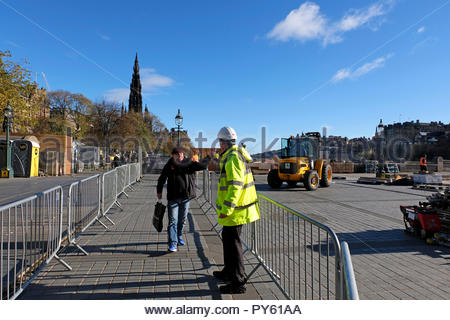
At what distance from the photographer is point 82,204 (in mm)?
5852

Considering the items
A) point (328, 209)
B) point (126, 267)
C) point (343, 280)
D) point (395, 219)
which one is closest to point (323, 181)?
point (328, 209)

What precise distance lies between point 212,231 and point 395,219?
4.96 meters

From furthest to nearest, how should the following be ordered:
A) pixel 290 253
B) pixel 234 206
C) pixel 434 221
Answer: pixel 434 221 < pixel 290 253 < pixel 234 206

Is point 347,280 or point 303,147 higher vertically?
point 303,147

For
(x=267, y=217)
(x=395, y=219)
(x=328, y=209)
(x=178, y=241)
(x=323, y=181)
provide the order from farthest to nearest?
(x=323, y=181) < (x=328, y=209) < (x=395, y=219) < (x=178, y=241) < (x=267, y=217)

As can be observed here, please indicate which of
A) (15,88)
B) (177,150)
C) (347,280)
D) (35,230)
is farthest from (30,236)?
(15,88)

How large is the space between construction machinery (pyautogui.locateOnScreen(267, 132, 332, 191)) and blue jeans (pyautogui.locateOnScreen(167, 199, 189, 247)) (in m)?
9.86

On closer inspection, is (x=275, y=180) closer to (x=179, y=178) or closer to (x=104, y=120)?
(x=179, y=178)

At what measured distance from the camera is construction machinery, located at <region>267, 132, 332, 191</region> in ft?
46.6

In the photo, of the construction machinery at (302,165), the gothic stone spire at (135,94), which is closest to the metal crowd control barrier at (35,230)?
the construction machinery at (302,165)

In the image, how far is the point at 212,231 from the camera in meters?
6.30

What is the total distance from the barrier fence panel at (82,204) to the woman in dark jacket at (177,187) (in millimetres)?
1396

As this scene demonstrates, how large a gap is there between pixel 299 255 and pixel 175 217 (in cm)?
250
